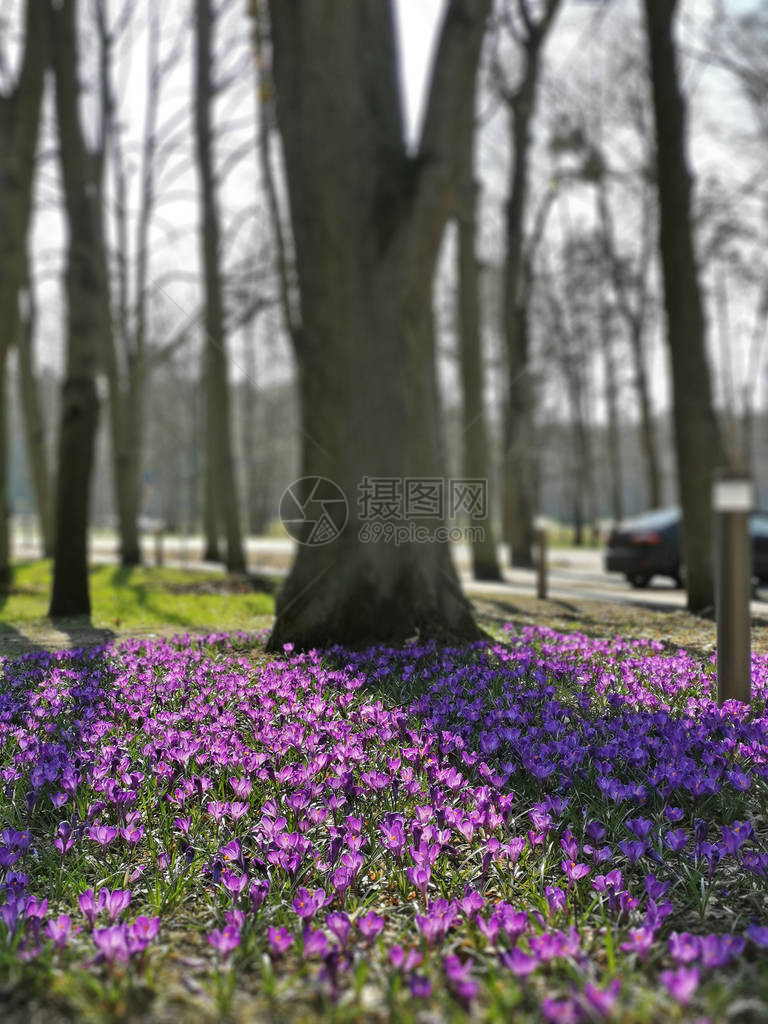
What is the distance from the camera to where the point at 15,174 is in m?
11.5

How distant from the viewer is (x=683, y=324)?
8.99m

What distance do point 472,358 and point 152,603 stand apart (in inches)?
273

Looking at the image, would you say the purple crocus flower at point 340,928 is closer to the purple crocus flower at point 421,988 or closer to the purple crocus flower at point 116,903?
the purple crocus flower at point 421,988

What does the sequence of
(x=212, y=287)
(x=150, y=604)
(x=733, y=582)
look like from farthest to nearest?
(x=212, y=287), (x=150, y=604), (x=733, y=582)

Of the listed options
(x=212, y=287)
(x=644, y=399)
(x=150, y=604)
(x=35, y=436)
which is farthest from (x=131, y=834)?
(x=644, y=399)

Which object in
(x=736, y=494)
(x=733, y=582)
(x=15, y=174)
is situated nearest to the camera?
(x=736, y=494)

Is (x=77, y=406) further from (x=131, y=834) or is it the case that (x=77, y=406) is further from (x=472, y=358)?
(x=472, y=358)

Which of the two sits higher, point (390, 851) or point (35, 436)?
point (35, 436)

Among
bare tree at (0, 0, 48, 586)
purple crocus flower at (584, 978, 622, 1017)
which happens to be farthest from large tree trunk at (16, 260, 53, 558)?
purple crocus flower at (584, 978, 622, 1017)

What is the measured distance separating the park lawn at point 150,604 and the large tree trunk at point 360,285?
1.89 m

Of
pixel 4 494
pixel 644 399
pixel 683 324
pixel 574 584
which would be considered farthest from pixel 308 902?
pixel 644 399

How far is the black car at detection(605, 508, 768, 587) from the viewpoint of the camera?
14.3 m

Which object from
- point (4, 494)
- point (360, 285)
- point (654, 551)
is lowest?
point (654, 551)

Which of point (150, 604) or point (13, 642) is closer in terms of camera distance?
point (13, 642)
